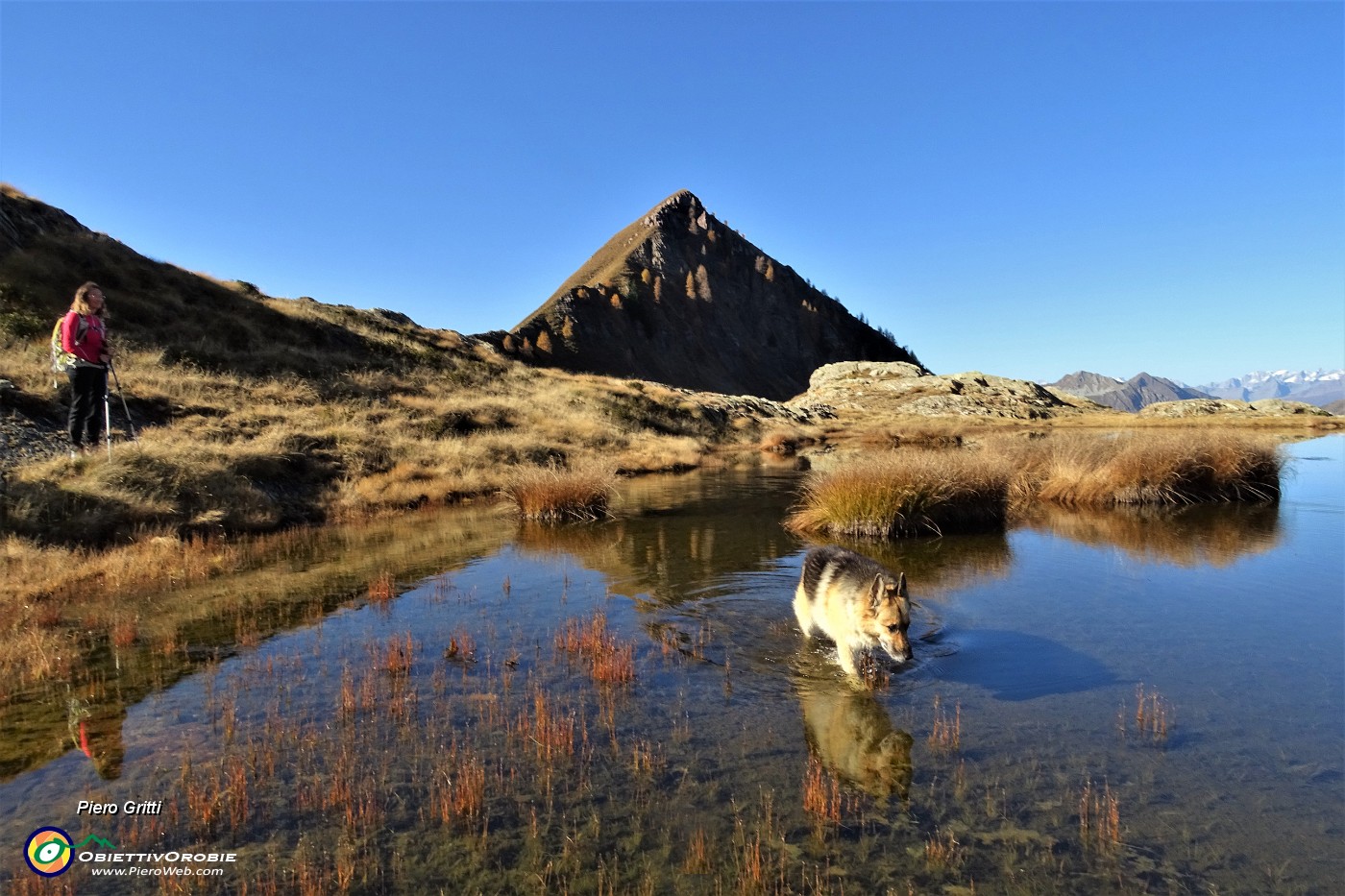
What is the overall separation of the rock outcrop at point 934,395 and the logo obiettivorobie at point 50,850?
67.4 m

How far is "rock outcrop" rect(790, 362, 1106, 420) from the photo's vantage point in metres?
68.1

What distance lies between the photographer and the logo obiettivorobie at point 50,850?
4.58 metres

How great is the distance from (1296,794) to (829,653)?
4.23 m

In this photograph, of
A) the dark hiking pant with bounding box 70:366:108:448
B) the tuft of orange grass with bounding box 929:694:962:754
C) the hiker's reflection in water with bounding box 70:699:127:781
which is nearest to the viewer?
the hiker's reflection in water with bounding box 70:699:127:781

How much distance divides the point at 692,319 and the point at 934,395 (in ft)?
196

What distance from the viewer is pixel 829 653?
8.63 meters

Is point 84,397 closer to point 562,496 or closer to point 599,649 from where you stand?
point 562,496

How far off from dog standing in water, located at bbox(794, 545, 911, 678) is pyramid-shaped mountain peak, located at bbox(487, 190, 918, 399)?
8175cm

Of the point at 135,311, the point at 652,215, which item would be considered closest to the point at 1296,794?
the point at 135,311

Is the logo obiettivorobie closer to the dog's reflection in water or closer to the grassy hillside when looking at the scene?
the dog's reflection in water

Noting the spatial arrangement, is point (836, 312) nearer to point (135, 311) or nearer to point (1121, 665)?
point (135, 311)

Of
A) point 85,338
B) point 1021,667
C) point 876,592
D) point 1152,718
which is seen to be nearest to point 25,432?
point 85,338

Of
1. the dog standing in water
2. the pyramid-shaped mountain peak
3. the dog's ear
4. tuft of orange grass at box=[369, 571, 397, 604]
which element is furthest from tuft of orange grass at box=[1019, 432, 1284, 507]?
the pyramid-shaped mountain peak

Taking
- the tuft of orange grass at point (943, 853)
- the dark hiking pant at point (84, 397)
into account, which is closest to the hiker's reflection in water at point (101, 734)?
the tuft of orange grass at point (943, 853)
